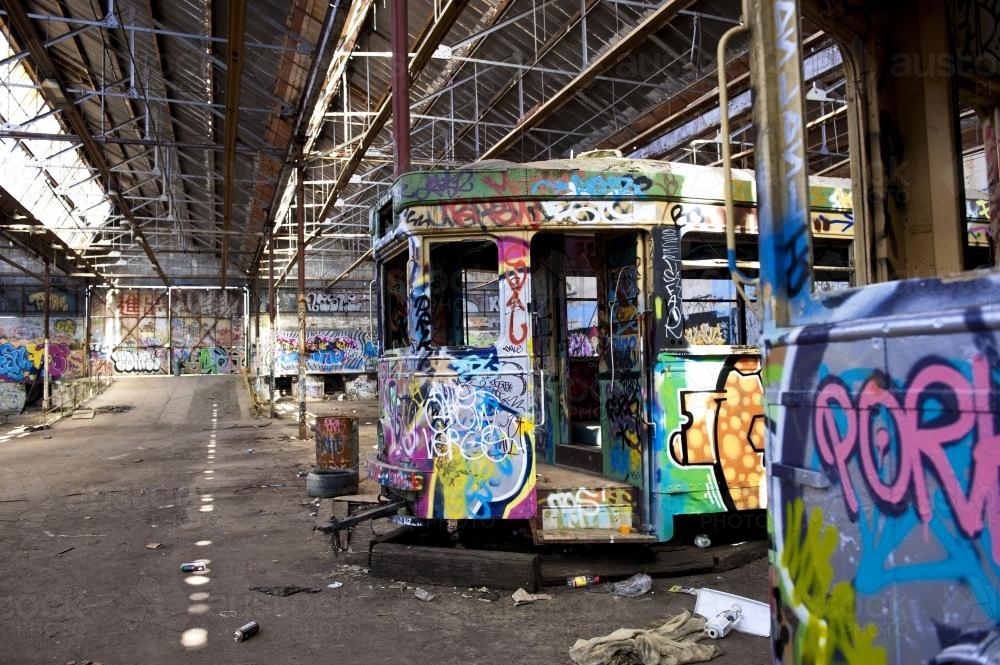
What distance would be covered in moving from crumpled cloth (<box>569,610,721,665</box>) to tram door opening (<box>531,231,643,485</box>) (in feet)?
6.16

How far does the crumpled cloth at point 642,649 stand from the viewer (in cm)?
463

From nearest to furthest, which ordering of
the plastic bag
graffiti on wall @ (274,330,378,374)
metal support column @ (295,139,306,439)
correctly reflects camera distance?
the plastic bag
metal support column @ (295,139,306,439)
graffiti on wall @ (274,330,378,374)

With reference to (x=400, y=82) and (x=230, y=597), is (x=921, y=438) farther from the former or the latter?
(x=400, y=82)

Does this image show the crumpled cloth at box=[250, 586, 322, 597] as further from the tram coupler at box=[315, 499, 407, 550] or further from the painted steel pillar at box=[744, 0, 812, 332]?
the painted steel pillar at box=[744, 0, 812, 332]

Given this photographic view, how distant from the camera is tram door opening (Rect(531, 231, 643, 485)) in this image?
7.02m

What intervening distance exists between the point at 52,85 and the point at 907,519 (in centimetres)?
1481

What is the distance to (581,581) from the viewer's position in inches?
245

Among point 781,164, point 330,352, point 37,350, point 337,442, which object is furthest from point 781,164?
point 37,350

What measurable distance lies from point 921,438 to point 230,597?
5.78 m

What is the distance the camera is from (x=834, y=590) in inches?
95.5

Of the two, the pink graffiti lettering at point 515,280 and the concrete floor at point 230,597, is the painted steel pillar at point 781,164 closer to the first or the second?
the concrete floor at point 230,597

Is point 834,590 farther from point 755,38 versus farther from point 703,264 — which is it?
point 703,264

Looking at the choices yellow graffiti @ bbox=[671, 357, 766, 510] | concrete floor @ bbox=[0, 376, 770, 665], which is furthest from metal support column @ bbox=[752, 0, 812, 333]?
yellow graffiti @ bbox=[671, 357, 766, 510]

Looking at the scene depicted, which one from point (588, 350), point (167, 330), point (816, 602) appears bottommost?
point (816, 602)
